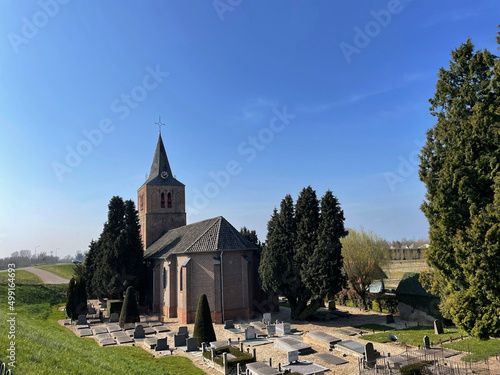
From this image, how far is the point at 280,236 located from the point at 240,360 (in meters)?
13.7

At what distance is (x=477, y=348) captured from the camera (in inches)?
757

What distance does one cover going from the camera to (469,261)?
13977mm

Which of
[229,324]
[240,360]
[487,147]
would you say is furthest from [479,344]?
[229,324]

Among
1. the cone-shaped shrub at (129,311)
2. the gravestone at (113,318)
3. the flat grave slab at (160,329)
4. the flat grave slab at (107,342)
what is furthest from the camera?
the gravestone at (113,318)

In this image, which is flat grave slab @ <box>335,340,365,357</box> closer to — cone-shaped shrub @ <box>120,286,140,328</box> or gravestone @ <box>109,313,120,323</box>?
cone-shaped shrub @ <box>120,286,140,328</box>

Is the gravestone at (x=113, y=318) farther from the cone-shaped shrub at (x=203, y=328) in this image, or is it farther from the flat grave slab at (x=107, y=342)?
the cone-shaped shrub at (x=203, y=328)

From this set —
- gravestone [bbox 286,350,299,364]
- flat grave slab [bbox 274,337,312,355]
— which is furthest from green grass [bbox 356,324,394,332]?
gravestone [bbox 286,350,299,364]

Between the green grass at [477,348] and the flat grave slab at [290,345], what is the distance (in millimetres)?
8454

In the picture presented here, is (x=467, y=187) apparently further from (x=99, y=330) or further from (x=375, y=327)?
(x=99, y=330)

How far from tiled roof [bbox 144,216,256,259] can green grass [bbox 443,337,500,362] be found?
18122mm

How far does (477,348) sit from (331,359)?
343 inches

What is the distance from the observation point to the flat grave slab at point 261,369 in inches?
627

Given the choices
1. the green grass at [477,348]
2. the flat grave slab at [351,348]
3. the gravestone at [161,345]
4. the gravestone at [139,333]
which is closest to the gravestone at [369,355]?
the flat grave slab at [351,348]

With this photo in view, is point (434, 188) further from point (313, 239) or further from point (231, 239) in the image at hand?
point (231, 239)
